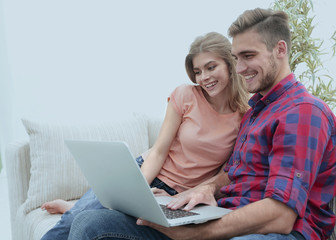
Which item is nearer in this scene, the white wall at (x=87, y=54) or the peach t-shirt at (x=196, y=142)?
the peach t-shirt at (x=196, y=142)

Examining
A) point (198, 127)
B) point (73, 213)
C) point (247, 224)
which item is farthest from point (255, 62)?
point (73, 213)

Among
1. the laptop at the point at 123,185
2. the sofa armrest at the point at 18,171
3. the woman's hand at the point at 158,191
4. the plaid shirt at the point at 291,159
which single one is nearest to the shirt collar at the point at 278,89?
the plaid shirt at the point at 291,159

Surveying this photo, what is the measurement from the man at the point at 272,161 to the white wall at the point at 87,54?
235 centimetres

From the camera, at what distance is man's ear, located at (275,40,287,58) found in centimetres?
134

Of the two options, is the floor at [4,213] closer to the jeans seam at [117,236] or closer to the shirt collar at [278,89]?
the jeans seam at [117,236]

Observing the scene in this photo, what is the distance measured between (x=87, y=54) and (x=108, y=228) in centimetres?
261

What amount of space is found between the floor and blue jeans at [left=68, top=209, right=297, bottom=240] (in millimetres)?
1606

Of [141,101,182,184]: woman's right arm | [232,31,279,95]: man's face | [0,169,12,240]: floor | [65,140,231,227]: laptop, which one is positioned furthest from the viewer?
[0,169,12,240]: floor

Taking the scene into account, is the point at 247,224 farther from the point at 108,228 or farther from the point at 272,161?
the point at 108,228

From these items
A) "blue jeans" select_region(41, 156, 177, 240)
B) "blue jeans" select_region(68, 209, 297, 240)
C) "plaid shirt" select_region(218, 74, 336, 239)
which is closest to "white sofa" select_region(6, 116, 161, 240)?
"blue jeans" select_region(41, 156, 177, 240)

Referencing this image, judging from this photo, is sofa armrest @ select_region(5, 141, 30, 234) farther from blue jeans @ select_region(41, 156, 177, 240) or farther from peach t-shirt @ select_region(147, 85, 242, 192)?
peach t-shirt @ select_region(147, 85, 242, 192)

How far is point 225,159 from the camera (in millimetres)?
1638

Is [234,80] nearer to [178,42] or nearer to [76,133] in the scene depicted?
[76,133]

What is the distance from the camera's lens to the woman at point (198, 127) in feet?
5.29
